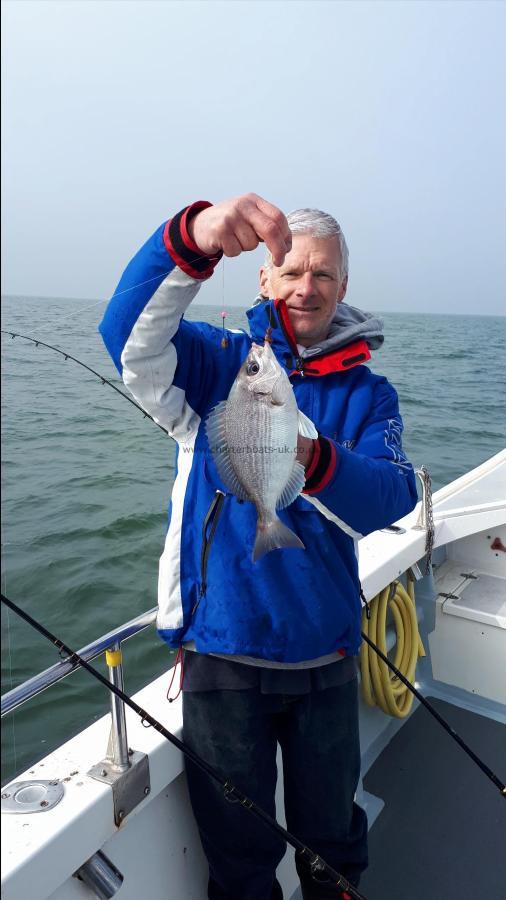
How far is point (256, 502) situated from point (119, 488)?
5.51 metres

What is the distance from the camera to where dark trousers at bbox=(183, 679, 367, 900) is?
6.09ft

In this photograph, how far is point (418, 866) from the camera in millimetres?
2684

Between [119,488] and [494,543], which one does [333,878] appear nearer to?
[494,543]

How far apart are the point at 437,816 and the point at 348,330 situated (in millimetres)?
2376

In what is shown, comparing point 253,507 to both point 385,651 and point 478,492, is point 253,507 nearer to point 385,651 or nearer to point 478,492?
point 385,651

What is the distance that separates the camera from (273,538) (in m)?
1.60

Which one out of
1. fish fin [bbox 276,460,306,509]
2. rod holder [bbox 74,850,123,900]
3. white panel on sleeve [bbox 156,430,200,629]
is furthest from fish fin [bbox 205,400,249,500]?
rod holder [bbox 74,850,123,900]

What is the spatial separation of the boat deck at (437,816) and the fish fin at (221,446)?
2.00 metres

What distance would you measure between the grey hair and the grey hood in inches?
7.6

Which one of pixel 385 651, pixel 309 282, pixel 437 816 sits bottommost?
pixel 437 816

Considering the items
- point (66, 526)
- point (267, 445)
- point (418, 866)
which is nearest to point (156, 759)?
point (267, 445)

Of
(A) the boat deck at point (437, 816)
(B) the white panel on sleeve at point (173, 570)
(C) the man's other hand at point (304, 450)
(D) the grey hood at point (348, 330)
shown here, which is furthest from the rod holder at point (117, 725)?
(A) the boat deck at point (437, 816)

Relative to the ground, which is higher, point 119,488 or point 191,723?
point 191,723

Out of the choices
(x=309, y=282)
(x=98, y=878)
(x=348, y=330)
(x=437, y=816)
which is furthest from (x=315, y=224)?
(x=437, y=816)
